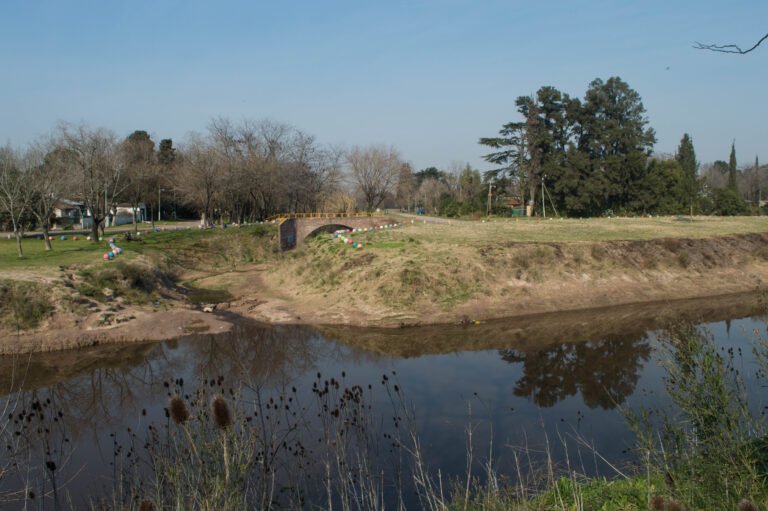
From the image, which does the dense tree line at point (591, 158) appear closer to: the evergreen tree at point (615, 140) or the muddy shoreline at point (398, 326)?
the evergreen tree at point (615, 140)

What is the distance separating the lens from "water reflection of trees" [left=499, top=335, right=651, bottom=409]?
16781 mm

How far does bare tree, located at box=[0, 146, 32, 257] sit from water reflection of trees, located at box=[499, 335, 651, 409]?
2921 cm


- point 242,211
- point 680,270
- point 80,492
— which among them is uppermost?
point 242,211

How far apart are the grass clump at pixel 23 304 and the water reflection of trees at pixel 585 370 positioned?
20137 millimetres

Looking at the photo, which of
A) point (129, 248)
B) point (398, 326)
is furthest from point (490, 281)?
point (129, 248)

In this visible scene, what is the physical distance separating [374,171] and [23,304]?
52.4m

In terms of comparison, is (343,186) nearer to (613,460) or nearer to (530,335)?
(530,335)

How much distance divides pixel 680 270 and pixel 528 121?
35711mm

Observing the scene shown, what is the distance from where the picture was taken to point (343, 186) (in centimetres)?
8000

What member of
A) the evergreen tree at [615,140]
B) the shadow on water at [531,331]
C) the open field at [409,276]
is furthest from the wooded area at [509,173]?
the shadow on water at [531,331]

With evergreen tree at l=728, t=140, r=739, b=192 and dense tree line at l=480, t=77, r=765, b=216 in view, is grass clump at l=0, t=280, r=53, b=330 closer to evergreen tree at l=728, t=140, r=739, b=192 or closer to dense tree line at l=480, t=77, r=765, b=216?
dense tree line at l=480, t=77, r=765, b=216

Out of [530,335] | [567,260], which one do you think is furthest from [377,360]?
[567,260]

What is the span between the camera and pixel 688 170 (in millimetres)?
77312

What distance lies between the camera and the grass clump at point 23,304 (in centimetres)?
2411
